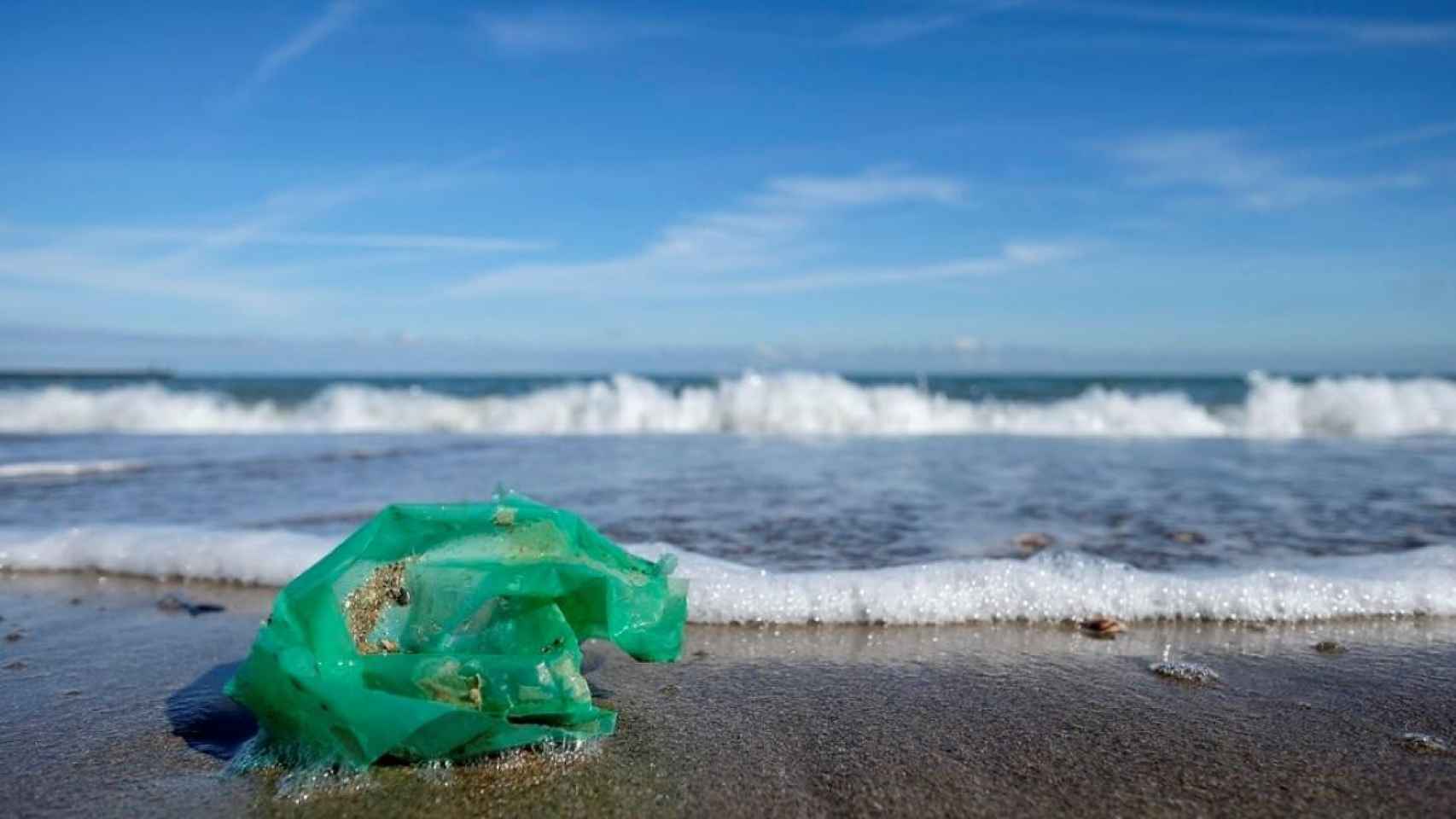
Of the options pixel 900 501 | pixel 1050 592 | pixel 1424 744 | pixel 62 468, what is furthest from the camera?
pixel 62 468

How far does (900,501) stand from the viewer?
22.1 feet

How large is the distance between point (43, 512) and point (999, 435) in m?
12.3

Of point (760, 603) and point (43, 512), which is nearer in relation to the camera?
point (760, 603)

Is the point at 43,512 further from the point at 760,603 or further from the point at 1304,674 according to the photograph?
the point at 1304,674

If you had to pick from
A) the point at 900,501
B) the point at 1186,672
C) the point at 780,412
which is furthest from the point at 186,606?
the point at 780,412

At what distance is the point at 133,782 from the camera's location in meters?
2.29

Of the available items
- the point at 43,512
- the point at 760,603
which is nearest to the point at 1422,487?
the point at 760,603

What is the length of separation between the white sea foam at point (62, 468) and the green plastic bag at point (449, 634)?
836 centimetres

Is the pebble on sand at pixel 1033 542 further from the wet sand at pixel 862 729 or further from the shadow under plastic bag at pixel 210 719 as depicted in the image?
the shadow under plastic bag at pixel 210 719

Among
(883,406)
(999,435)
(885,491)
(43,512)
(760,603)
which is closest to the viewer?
(760,603)

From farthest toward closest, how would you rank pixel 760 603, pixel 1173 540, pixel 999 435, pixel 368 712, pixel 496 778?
1. pixel 999 435
2. pixel 1173 540
3. pixel 760 603
4. pixel 496 778
5. pixel 368 712

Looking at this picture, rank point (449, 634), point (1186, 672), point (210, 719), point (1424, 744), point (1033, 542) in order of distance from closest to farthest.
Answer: point (449, 634) < point (1424, 744) < point (210, 719) < point (1186, 672) < point (1033, 542)

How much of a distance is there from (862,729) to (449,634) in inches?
44.6

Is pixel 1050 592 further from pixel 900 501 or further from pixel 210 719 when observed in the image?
pixel 210 719
